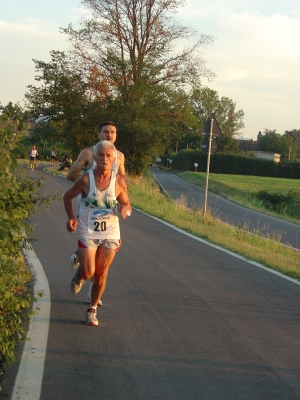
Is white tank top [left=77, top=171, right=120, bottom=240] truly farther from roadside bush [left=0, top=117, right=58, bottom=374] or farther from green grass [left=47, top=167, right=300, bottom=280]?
green grass [left=47, top=167, right=300, bottom=280]

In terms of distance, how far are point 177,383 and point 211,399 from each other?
375 millimetres

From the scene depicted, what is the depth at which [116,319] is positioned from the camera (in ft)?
22.2

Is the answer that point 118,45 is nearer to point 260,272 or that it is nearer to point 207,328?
point 260,272

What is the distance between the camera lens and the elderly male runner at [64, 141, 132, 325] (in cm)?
645

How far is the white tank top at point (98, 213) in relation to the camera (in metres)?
6.45

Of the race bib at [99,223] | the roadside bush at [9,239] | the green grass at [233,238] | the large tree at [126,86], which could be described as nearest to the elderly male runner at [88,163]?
the race bib at [99,223]

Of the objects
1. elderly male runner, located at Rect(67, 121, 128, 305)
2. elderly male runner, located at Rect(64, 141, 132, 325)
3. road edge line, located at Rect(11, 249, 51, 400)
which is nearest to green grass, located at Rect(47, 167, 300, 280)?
elderly male runner, located at Rect(67, 121, 128, 305)

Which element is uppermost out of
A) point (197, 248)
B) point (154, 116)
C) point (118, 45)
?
point (118, 45)

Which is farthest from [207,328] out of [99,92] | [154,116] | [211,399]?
[99,92]

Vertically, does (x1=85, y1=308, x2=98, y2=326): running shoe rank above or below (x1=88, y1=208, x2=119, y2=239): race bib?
below

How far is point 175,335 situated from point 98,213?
1.42 meters

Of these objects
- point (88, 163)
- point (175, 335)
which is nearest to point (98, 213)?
point (88, 163)

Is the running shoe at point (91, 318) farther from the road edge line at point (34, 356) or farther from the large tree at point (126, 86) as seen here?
the large tree at point (126, 86)

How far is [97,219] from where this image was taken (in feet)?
21.2
